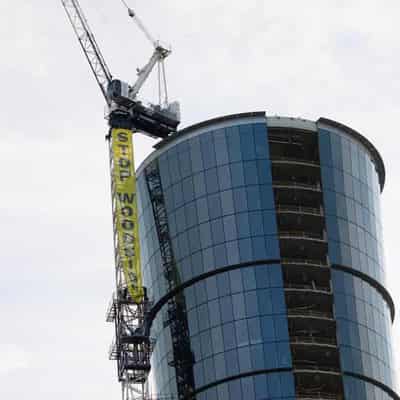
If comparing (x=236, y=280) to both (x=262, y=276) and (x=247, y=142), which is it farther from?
(x=247, y=142)

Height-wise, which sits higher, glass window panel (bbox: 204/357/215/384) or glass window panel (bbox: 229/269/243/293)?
glass window panel (bbox: 229/269/243/293)

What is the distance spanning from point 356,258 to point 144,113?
3778cm

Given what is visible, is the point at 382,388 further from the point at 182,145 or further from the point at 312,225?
the point at 182,145

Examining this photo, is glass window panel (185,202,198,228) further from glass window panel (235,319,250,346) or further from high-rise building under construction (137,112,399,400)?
glass window panel (235,319,250,346)

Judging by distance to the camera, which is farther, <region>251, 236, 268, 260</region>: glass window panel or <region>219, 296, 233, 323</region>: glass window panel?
<region>251, 236, 268, 260</region>: glass window panel

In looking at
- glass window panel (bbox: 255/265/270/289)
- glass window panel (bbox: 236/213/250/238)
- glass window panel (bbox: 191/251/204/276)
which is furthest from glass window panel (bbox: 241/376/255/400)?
glass window panel (bbox: 236/213/250/238)

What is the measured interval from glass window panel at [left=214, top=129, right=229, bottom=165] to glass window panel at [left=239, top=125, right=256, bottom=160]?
231 centimetres

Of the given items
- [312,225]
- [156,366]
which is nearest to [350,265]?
[312,225]

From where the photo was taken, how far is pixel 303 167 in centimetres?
18312

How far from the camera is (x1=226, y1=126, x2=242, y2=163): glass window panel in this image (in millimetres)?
182375

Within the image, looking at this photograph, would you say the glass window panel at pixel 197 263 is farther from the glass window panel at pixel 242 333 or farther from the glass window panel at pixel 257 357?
the glass window panel at pixel 257 357

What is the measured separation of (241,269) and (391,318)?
2553cm

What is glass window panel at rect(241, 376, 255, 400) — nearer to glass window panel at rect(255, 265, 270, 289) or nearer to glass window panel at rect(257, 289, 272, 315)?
glass window panel at rect(257, 289, 272, 315)

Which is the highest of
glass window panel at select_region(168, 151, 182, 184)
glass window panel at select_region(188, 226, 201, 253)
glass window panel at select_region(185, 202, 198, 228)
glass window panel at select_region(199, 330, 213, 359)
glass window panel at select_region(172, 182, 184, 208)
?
glass window panel at select_region(168, 151, 182, 184)
